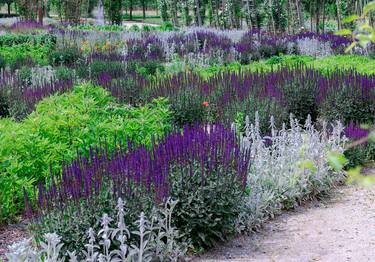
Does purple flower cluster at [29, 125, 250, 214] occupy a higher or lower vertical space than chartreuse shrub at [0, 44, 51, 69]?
lower

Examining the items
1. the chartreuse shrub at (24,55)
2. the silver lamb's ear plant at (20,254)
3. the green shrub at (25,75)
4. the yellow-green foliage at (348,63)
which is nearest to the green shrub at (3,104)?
the green shrub at (25,75)

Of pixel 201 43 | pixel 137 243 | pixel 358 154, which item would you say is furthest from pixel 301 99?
pixel 201 43

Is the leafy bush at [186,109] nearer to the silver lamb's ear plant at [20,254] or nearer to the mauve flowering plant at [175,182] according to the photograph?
the mauve flowering plant at [175,182]

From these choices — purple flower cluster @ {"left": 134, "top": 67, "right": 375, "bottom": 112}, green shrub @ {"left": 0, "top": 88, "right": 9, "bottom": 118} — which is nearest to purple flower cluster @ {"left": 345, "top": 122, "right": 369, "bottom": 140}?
purple flower cluster @ {"left": 134, "top": 67, "right": 375, "bottom": 112}

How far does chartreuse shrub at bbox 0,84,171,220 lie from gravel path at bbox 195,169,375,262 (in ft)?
4.07

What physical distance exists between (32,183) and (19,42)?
62.4 ft

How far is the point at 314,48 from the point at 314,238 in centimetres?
1439

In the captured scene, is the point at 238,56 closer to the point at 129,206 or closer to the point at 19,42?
the point at 19,42

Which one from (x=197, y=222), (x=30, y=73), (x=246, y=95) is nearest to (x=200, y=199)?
(x=197, y=222)

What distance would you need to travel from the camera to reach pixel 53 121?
5.96 metres

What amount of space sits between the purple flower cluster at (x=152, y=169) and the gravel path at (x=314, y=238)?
0.60 m

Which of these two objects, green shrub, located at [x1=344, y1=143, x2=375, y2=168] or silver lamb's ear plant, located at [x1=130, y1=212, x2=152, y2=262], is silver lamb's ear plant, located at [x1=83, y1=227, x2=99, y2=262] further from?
green shrub, located at [x1=344, y1=143, x2=375, y2=168]

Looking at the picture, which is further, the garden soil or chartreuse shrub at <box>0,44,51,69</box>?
chartreuse shrub at <box>0,44,51,69</box>

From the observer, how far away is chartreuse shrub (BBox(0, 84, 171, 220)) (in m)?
5.14
